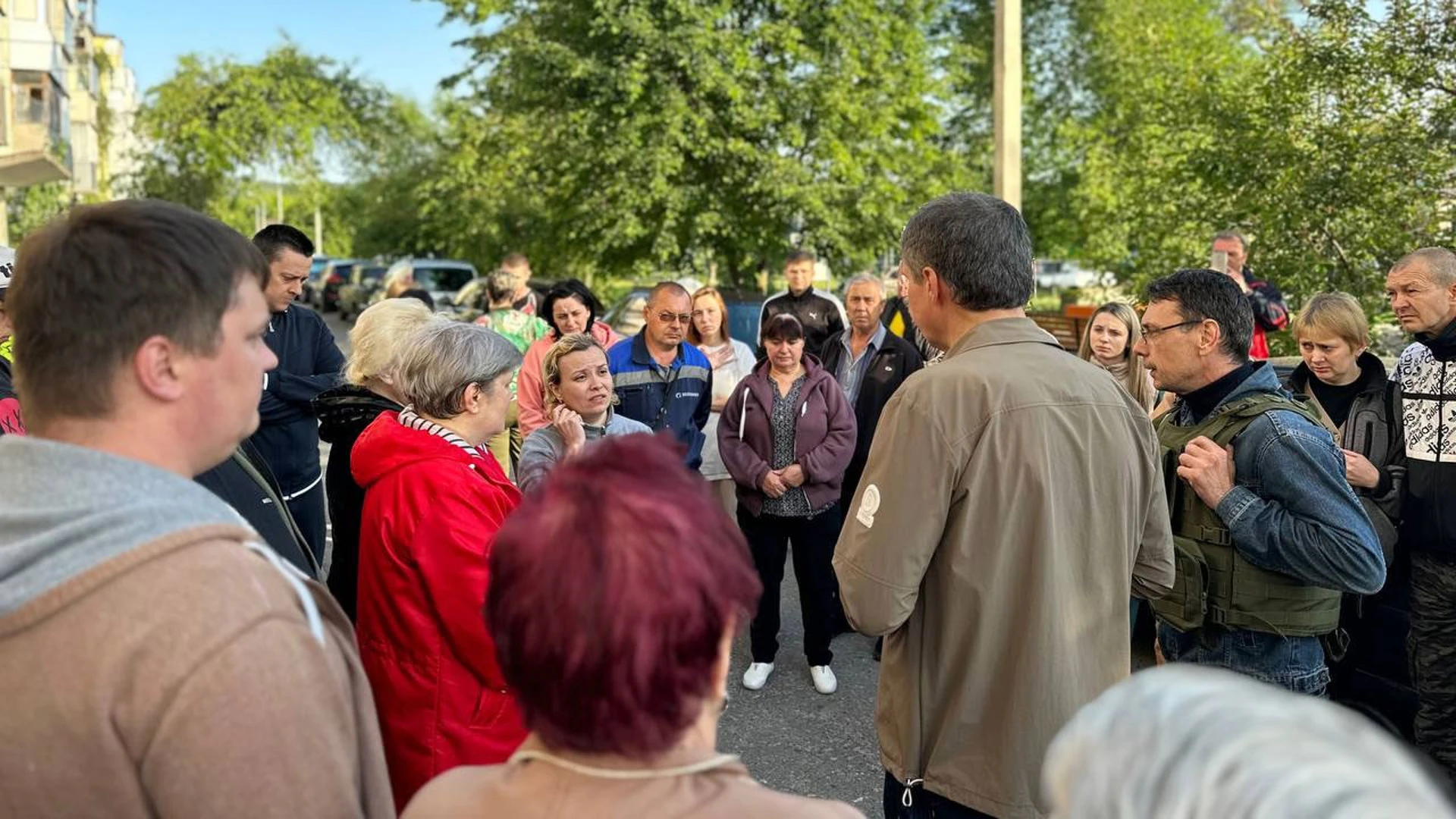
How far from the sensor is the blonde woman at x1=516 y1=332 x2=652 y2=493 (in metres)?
4.36

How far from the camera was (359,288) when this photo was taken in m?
33.8

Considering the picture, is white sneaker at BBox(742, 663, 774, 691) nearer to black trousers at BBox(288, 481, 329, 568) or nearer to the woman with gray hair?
black trousers at BBox(288, 481, 329, 568)

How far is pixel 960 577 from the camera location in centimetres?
244

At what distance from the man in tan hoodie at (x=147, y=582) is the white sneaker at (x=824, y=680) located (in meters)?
4.27

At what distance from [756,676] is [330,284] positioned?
118 feet

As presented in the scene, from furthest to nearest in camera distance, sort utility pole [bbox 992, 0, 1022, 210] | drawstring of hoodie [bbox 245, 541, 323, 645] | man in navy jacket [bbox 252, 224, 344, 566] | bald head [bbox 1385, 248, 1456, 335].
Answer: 1. utility pole [bbox 992, 0, 1022, 210]
2. man in navy jacket [bbox 252, 224, 344, 566]
3. bald head [bbox 1385, 248, 1456, 335]
4. drawstring of hoodie [bbox 245, 541, 323, 645]

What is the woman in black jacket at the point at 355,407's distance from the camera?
3320 millimetres

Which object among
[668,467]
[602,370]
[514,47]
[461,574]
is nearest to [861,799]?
[602,370]

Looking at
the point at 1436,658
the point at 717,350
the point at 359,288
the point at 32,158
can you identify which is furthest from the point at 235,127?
the point at 1436,658

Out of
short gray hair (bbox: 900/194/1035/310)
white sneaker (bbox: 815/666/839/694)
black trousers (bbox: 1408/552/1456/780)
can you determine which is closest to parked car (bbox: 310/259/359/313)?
white sneaker (bbox: 815/666/839/694)

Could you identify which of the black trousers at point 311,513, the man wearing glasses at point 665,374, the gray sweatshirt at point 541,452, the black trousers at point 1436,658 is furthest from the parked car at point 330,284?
the black trousers at point 1436,658

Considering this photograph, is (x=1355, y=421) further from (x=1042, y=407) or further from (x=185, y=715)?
(x=185, y=715)

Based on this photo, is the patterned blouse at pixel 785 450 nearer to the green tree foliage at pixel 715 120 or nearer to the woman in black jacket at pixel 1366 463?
the woman in black jacket at pixel 1366 463

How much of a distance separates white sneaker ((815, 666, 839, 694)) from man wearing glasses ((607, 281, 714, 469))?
1.23m
